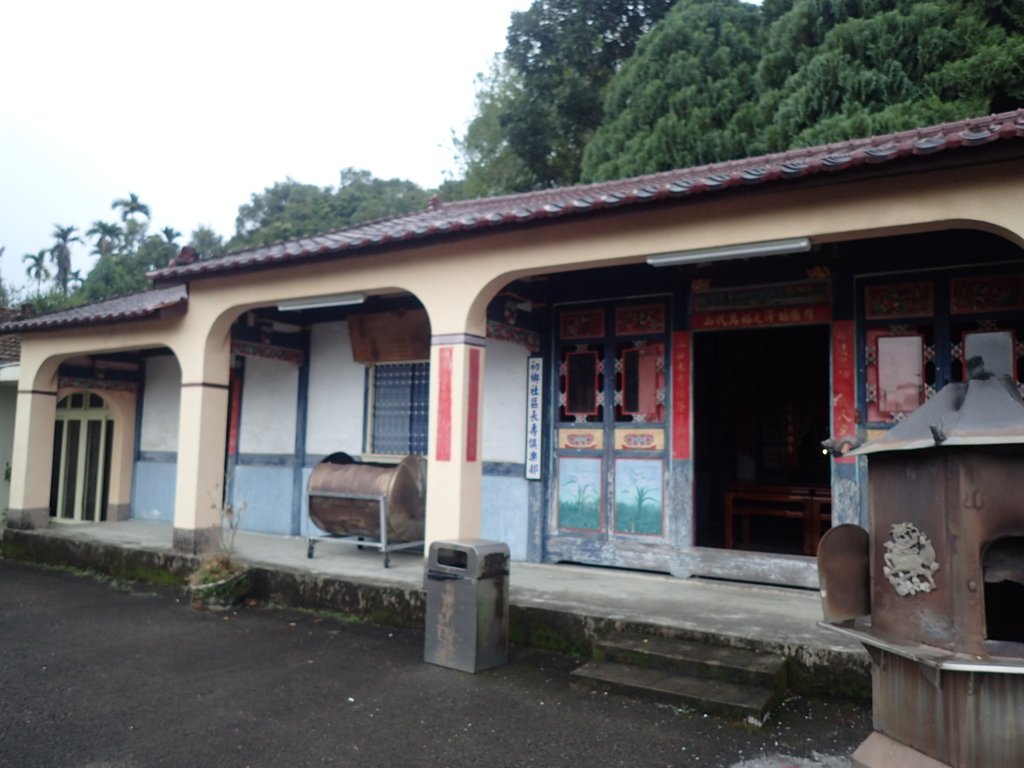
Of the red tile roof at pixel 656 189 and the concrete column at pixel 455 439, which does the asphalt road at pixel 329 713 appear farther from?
the red tile roof at pixel 656 189

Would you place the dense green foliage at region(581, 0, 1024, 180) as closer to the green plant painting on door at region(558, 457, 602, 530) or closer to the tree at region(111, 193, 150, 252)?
the green plant painting on door at region(558, 457, 602, 530)

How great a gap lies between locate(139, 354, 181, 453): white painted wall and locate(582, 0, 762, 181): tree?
11.4 m

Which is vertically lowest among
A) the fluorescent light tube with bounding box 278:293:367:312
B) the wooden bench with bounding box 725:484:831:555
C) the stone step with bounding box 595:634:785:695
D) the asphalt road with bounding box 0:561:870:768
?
the asphalt road with bounding box 0:561:870:768

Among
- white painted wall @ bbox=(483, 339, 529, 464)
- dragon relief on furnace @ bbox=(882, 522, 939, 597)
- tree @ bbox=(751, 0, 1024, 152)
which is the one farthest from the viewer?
tree @ bbox=(751, 0, 1024, 152)

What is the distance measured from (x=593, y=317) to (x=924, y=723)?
565 cm

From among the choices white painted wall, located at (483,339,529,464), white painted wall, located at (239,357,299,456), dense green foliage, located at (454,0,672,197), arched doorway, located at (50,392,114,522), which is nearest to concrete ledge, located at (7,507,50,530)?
arched doorway, located at (50,392,114,522)

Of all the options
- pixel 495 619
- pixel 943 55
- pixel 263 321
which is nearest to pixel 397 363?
pixel 263 321

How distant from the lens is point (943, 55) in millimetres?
14188

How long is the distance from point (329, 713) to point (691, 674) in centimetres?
236

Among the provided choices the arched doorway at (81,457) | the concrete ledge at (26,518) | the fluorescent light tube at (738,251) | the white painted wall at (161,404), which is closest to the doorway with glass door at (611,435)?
the fluorescent light tube at (738,251)

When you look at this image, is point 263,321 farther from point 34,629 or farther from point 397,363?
point 34,629

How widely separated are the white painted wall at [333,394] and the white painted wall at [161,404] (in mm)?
3053

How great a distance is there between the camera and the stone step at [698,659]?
192 inches

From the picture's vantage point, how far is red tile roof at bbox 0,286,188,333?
904cm
